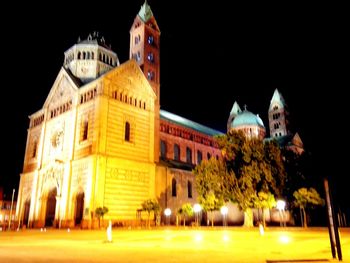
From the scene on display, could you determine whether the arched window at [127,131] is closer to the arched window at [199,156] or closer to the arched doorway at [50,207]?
the arched doorway at [50,207]

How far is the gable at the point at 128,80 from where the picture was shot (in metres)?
39.8

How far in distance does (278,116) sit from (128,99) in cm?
5115

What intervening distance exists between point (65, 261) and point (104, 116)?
29342 mm

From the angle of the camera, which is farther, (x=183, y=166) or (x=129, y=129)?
(x=183, y=166)

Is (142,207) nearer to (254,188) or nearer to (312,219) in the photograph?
(254,188)

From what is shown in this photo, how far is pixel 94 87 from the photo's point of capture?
3941cm

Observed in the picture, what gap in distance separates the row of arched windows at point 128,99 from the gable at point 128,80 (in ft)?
2.10

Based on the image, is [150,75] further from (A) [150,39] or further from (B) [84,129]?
(B) [84,129]

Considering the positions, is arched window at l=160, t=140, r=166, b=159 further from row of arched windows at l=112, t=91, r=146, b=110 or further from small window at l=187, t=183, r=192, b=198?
row of arched windows at l=112, t=91, r=146, b=110

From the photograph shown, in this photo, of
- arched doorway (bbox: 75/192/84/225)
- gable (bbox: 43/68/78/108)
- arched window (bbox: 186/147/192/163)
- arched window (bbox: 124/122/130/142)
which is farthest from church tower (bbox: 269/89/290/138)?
arched doorway (bbox: 75/192/84/225)

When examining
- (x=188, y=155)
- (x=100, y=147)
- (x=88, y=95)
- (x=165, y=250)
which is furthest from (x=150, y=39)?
(x=165, y=250)

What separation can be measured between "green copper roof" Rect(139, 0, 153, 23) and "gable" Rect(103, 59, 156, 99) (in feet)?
55.4

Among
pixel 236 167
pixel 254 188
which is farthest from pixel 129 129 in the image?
pixel 254 188

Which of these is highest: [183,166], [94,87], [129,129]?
[94,87]
